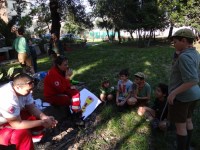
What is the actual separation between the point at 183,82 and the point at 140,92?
7.10 feet

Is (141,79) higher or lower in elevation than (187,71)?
lower

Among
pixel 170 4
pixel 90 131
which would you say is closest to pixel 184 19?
pixel 170 4

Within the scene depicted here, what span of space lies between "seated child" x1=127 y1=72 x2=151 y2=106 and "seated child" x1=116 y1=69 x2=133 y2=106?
0.10 m

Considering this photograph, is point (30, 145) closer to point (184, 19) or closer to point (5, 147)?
point (5, 147)

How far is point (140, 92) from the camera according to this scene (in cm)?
514

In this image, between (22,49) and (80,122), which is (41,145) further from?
(22,49)

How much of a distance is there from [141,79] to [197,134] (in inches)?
54.8

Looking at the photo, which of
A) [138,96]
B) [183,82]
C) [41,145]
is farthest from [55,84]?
[183,82]

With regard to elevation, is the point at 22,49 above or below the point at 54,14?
below

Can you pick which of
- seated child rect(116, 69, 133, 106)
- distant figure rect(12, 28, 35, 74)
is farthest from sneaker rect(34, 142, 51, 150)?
distant figure rect(12, 28, 35, 74)

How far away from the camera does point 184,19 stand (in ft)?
60.7

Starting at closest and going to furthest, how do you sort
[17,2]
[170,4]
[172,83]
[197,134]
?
[172,83], [197,134], [17,2], [170,4]

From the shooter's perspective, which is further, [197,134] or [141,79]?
[141,79]

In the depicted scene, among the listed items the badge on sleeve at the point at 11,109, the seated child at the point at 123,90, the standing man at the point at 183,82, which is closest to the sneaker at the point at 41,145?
the badge on sleeve at the point at 11,109
